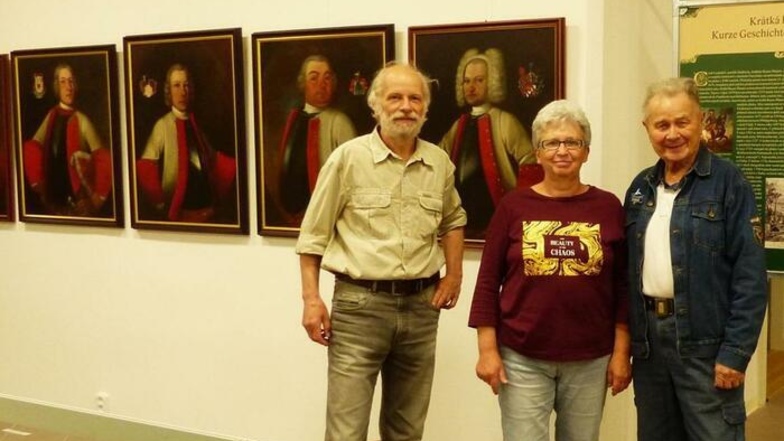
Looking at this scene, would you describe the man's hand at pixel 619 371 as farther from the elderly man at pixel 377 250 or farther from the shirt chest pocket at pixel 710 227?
the elderly man at pixel 377 250

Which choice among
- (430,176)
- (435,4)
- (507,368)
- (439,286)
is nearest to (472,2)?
(435,4)

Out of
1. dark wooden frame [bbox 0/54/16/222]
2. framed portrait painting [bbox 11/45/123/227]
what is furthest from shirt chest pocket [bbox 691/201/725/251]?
dark wooden frame [bbox 0/54/16/222]

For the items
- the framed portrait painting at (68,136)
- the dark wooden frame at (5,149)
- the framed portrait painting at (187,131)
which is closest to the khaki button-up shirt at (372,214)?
the framed portrait painting at (187,131)

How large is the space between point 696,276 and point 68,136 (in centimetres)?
305

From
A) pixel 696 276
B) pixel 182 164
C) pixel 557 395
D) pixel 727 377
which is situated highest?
pixel 182 164

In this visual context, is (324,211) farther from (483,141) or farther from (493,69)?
(493,69)

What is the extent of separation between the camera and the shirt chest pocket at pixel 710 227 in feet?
7.20

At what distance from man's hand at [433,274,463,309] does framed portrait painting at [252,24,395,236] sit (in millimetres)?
900

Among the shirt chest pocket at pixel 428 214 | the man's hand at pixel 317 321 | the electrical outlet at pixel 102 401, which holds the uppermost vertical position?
the shirt chest pocket at pixel 428 214

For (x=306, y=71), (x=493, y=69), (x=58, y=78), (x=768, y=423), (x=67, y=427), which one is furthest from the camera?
(x=768, y=423)

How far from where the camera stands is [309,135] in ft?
11.7

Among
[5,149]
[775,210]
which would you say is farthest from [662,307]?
[5,149]

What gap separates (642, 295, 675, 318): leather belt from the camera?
7.39 feet

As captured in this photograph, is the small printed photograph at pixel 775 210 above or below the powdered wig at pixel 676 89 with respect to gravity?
below
